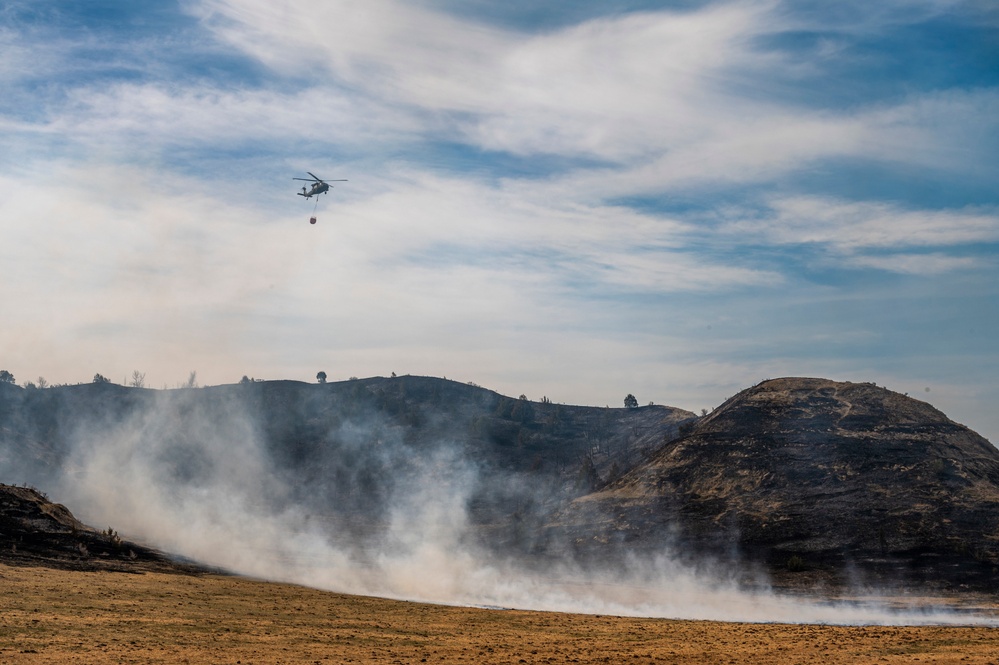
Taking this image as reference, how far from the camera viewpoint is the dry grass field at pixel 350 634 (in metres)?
31.5

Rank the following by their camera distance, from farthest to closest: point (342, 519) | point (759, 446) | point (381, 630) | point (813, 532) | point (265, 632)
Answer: point (342, 519) < point (759, 446) < point (813, 532) < point (381, 630) < point (265, 632)

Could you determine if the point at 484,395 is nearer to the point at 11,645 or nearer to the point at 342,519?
the point at 342,519

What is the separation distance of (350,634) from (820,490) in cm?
5668

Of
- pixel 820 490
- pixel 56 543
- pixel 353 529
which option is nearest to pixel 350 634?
pixel 56 543

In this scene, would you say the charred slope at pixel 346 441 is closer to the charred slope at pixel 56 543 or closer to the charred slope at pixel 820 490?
the charred slope at pixel 820 490

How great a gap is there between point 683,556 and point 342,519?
1822 inches

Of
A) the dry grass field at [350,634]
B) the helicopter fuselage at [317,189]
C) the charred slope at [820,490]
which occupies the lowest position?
the dry grass field at [350,634]

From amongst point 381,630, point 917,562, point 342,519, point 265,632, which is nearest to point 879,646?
point 381,630

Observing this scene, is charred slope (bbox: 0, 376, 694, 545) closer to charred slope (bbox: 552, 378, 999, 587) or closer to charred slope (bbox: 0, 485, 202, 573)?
charred slope (bbox: 552, 378, 999, 587)

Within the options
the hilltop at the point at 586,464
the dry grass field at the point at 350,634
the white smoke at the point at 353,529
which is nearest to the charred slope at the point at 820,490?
the hilltop at the point at 586,464

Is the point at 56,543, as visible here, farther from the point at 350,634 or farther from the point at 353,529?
the point at 353,529

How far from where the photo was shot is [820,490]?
8000cm

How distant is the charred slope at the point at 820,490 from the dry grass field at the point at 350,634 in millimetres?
29064

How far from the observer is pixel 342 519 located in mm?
104188
